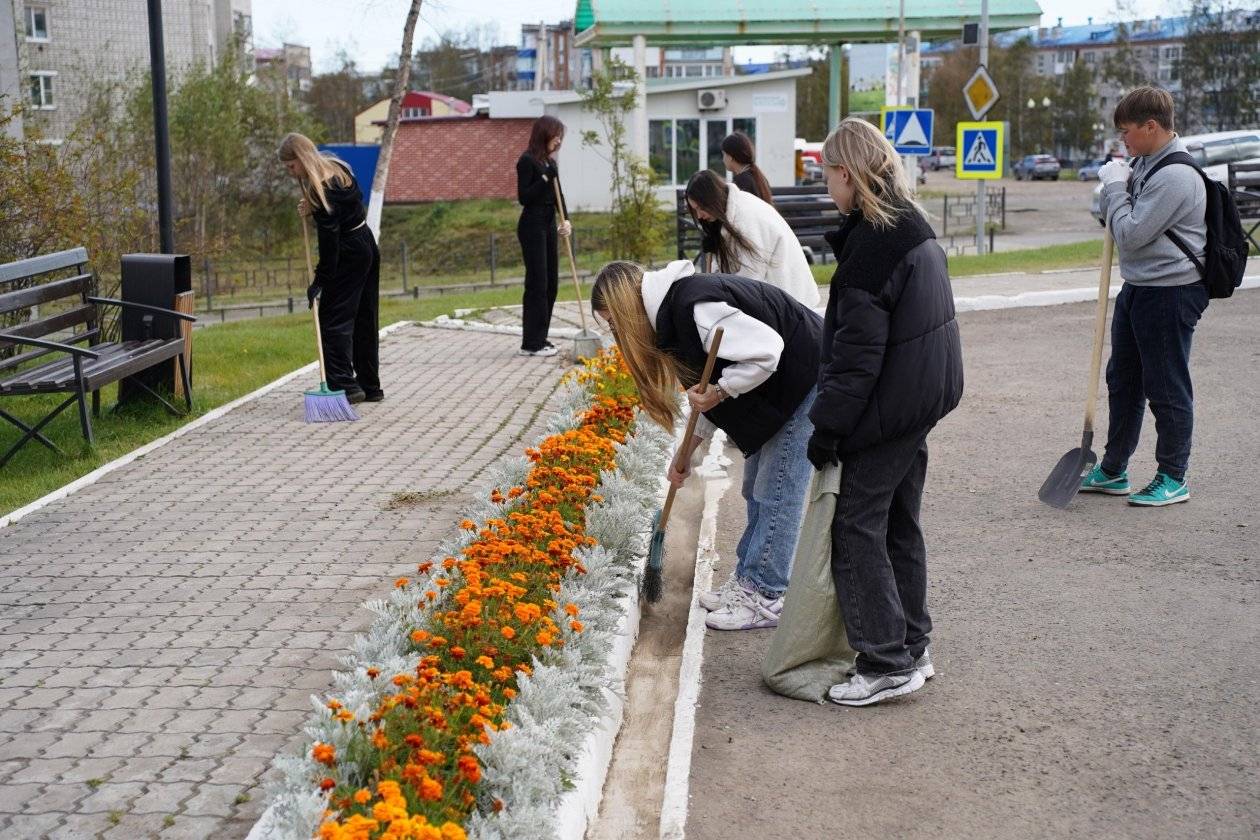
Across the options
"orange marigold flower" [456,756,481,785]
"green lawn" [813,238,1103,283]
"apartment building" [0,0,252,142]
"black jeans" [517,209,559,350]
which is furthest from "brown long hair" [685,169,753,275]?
"apartment building" [0,0,252,142]

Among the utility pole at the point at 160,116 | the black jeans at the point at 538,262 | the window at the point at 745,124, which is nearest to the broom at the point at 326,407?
the utility pole at the point at 160,116

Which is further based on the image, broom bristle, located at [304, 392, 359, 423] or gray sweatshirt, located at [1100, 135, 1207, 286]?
broom bristle, located at [304, 392, 359, 423]

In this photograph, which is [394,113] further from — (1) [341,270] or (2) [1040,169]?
(2) [1040,169]

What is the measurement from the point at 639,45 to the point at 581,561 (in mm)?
24129

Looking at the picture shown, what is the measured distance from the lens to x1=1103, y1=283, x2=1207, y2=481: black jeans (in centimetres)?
648

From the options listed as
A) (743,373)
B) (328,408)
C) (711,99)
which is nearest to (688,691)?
(743,373)

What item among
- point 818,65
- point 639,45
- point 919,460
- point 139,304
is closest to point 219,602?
point 919,460

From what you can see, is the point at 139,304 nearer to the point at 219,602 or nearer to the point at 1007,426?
the point at 219,602

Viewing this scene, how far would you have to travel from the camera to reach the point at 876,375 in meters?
4.21

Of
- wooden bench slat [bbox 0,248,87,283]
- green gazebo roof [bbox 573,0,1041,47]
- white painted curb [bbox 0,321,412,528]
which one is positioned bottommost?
white painted curb [bbox 0,321,412,528]

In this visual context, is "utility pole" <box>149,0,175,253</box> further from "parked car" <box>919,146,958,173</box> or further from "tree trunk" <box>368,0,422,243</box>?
"parked car" <box>919,146,958,173</box>

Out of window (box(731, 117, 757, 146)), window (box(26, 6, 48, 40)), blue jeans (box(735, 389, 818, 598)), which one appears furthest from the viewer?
window (box(26, 6, 48, 40))

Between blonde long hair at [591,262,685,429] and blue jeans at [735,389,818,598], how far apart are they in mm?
460

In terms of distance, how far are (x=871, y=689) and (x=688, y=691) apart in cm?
61
